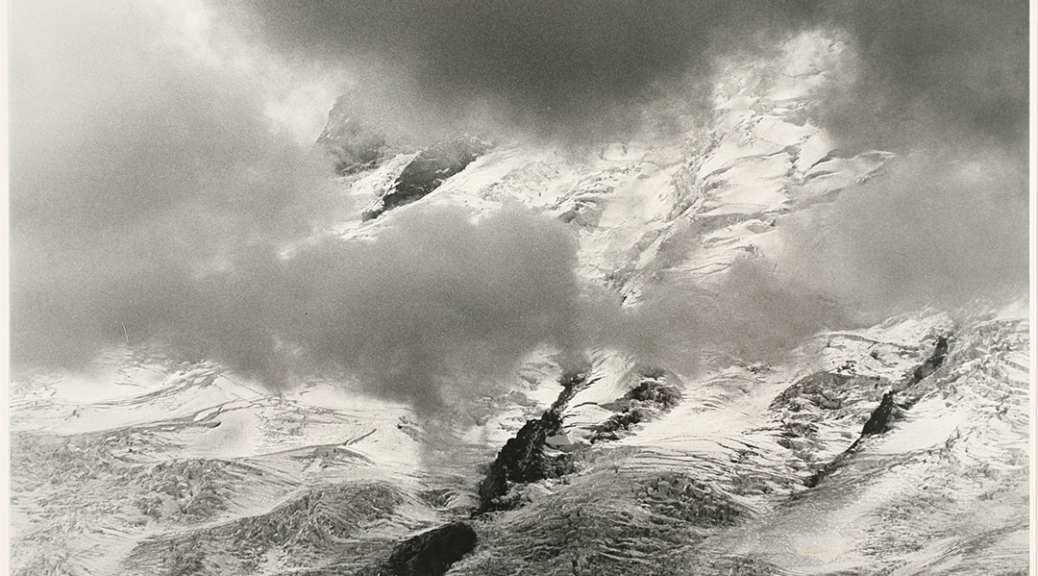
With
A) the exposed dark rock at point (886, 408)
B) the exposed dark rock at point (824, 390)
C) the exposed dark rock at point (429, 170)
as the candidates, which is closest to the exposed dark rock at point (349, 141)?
the exposed dark rock at point (429, 170)

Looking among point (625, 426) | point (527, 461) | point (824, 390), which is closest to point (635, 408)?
point (625, 426)

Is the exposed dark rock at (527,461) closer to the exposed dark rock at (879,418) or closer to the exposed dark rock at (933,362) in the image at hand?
the exposed dark rock at (879,418)

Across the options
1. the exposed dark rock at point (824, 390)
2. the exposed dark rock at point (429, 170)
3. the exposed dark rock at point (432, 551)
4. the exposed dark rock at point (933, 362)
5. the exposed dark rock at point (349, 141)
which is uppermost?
the exposed dark rock at point (349, 141)

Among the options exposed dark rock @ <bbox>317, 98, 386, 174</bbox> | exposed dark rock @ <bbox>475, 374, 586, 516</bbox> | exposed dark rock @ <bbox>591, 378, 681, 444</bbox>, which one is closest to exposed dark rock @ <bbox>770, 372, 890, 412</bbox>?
exposed dark rock @ <bbox>591, 378, 681, 444</bbox>

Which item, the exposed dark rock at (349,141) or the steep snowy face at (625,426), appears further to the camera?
the exposed dark rock at (349,141)

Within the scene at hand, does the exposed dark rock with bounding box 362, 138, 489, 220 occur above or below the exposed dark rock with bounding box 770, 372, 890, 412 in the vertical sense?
above

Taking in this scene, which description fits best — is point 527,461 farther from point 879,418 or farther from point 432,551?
point 879,418

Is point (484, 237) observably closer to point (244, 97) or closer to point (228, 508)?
point (244, 97)

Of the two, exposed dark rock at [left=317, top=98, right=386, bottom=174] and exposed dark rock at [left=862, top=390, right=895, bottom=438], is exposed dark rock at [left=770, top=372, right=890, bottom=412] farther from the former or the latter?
exposed dark rock at [left=317, top=98, right=386, bottom=174]
